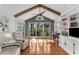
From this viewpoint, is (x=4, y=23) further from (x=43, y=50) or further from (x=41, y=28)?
(x=41, y=28)

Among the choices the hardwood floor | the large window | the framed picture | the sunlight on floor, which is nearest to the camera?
the framed picture

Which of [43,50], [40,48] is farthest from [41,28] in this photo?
[43,50]

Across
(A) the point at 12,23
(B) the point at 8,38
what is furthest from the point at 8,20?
(B) the point at 8,38

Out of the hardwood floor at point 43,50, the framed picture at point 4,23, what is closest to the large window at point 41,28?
the hardwood floor at point 43,50

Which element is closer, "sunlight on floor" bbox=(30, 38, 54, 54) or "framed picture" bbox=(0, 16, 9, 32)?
"framed picture" bbox=(0, 16, 9, 32)

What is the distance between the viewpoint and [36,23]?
39.9 ft

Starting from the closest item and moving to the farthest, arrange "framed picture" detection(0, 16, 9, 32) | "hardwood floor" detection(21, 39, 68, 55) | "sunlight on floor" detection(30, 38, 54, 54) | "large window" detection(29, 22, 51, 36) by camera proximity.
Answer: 1. "framed picture" detection(0, 16, 9, 32)
2. "hardwood floor" detection(21, 39, 68, 55)
3. "sunlight on floor" detection(30, 38, 54, 54)
4. "large window" detection(29, 22, 51, 36)

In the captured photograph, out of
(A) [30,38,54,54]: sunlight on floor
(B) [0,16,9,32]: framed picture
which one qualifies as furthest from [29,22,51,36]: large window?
(B) [0,16,9,32]: framed picture

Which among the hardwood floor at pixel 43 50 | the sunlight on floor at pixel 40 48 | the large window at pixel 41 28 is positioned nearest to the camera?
the hardwood floor at pixel 43 50

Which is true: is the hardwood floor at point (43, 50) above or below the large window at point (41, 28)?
below

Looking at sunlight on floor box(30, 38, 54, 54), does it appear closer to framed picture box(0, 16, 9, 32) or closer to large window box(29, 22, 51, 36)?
framed picture box(0, 16, 9, 32)

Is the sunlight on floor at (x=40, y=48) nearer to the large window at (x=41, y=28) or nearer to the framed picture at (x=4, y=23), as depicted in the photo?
the framed picture at (x=4, y=23)
